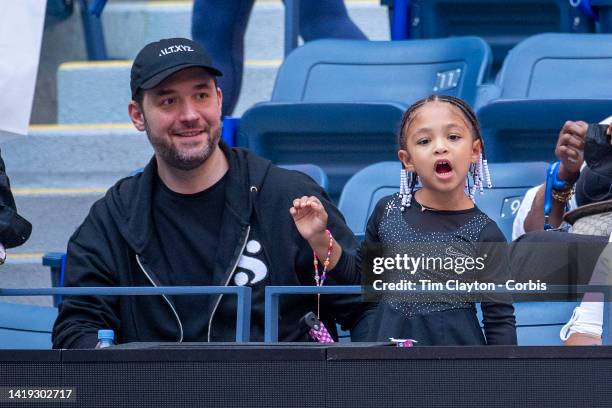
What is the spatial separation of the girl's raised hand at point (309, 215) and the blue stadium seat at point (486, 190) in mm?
1129

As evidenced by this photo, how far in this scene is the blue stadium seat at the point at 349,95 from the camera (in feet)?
14.6

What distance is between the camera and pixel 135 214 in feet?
10.7

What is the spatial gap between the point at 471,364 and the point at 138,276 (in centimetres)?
128

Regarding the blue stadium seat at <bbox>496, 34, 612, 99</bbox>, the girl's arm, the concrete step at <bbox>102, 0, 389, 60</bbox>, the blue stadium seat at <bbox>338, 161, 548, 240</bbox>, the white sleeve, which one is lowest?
the girl's arm

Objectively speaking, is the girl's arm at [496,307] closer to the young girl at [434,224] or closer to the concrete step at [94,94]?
the young girl at [434,224]

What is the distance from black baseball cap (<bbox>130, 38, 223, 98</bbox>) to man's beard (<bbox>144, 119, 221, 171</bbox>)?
0.13 meters

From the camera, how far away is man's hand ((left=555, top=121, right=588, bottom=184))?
10.5 feet

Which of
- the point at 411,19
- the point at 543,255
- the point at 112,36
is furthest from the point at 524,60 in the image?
the point at 112,36

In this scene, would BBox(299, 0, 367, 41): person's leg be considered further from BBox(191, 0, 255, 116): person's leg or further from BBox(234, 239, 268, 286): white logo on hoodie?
BBox(234, 239, 268, 286): white logo on hoodie

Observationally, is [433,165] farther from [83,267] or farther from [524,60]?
[524,60]

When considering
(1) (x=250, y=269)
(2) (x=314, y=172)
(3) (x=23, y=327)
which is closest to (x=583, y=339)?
(1) (x=250, y=269)

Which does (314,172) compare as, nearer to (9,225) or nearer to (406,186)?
(406,186)

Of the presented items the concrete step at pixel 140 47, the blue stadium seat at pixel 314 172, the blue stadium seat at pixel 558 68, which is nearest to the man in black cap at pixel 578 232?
the blue stadium seat at pixel 314 172

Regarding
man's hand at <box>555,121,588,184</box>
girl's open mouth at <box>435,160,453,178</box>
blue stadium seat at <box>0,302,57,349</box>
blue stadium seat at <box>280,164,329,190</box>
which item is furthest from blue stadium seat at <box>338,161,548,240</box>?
girl's open mouth at <box>435,160,453,178</box>
